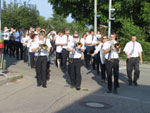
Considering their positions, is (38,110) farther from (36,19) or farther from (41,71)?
(36,19)

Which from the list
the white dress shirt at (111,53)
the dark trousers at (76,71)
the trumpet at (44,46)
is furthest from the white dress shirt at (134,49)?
the trumpet at (44,46)

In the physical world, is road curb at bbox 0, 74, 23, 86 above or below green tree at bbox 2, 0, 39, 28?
below

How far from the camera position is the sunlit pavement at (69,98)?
264 inches

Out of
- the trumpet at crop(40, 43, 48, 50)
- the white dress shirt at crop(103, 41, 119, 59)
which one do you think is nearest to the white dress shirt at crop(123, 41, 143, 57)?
the white dress shirt at crop(103, 41, 119, 59)

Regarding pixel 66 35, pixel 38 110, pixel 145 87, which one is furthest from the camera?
pixel 66 35

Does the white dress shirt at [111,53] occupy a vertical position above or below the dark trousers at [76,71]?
above

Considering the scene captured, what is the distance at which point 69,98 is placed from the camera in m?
7.74

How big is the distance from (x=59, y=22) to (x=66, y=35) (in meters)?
40.4

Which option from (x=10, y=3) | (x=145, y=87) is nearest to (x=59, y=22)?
(x=10, y=3)

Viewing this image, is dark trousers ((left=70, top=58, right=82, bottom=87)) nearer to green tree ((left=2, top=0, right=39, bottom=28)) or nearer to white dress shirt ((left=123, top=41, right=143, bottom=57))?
white dress shirt ((left=123, top=41, right=143, bottom=57))

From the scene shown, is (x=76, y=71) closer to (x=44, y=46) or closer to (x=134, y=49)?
(x=44, y=46)

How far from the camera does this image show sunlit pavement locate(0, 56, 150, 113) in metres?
6.70

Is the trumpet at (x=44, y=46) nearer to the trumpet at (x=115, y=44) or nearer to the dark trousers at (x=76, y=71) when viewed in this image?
the dark trousers at (x=76, y=71)

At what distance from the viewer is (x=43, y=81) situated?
30.1ft
